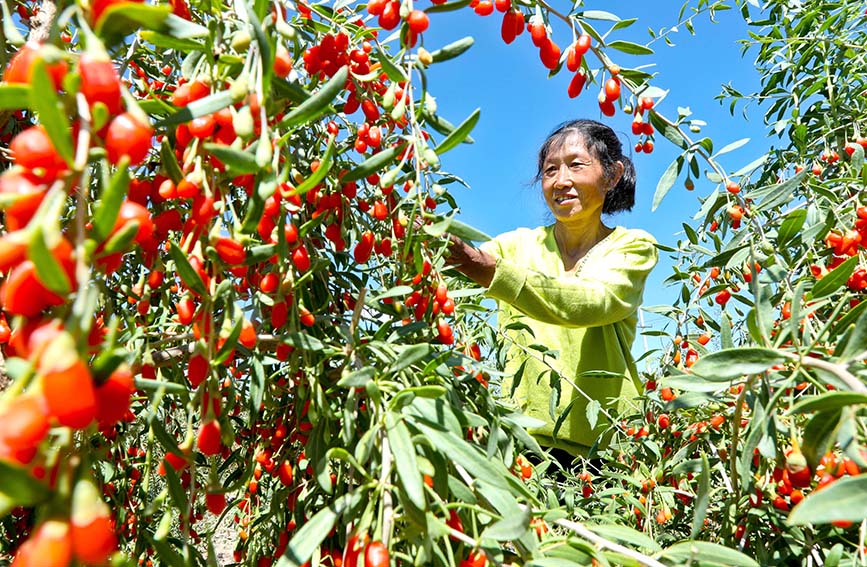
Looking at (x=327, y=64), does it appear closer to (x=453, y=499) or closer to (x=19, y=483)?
(x=453, y=499)

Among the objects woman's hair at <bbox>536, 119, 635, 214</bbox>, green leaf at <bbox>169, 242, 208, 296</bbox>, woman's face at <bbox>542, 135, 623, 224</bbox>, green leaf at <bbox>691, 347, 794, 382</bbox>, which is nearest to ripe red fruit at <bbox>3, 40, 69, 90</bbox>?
green leaf at <bbox>169, 242, 208, 296</bbox>

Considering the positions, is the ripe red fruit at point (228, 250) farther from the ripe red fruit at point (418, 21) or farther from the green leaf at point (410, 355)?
the ripe red fruit at point (418, 21)

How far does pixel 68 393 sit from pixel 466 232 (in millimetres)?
546

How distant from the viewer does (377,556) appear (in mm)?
490

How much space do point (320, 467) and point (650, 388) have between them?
119 cm

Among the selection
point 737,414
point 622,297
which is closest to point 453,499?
point 737,414

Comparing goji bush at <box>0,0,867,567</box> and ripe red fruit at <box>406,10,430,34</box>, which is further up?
ripe red fruit at <box>406,10,430,34</box>

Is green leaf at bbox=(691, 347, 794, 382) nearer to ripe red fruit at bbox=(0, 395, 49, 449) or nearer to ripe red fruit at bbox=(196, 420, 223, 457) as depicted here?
ripe red fruit at bbox=(196, 420, 223, 457)

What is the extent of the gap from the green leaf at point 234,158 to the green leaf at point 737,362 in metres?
0.47

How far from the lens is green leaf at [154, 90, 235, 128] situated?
46 cm

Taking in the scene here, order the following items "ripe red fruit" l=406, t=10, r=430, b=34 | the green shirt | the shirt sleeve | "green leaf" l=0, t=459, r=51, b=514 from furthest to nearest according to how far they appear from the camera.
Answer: the green shirt
the shirt sleeve
"ripe red fruit" l=406, t=10, r=430, b=34
"green leaf" l=0, t=459, r=51, b=514

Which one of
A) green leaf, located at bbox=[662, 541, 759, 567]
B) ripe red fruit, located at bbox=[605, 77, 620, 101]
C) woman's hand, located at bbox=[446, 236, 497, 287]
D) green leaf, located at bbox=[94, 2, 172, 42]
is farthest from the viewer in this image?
woman's hand, located at bbox=[446, 236, 497, 287]

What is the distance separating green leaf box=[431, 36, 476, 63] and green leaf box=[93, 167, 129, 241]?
0.51 m

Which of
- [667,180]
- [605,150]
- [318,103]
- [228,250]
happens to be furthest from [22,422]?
[605,150]
